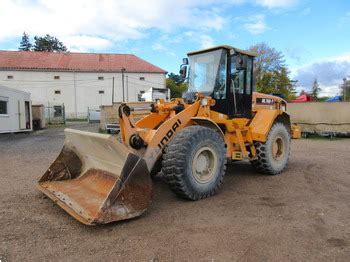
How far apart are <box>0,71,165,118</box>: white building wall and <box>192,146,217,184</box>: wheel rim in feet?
138

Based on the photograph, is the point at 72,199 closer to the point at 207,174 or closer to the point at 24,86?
the point at 207,174

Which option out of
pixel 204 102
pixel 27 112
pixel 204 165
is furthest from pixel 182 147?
pixel 27 112

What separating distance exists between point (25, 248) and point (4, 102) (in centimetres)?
1641

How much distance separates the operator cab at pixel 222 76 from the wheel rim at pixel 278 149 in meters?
1.17

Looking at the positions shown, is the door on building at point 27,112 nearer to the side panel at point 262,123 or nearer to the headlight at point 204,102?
the side panel at point 262,123

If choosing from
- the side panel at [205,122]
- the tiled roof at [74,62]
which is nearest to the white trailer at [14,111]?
the side panel at [205,122]

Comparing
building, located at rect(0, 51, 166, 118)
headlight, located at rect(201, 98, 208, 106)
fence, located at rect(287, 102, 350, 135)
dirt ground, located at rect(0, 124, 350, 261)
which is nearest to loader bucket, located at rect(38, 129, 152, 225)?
dirt ground, located at rect(0, 124, 350, 261)

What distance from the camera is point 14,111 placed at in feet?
62.3

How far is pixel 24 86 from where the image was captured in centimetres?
4456

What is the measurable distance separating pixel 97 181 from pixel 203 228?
194cm

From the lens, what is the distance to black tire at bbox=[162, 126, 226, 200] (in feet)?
16.3

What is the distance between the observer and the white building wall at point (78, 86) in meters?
44.8

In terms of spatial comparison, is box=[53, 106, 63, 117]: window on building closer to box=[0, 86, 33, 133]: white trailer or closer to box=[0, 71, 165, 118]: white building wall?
box=[0, 71, 165, 118]: white building wall

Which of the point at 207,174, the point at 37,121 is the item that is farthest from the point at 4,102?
the point at 207,174
